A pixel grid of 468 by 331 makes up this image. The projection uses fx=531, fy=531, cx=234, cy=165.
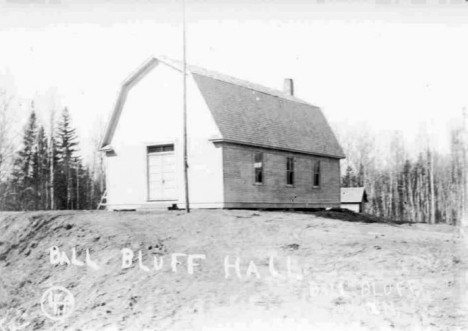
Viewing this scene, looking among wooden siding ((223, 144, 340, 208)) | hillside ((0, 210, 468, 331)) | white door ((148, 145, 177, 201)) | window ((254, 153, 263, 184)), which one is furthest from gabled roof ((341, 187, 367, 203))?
hillside ((0, 210, 468, 331))

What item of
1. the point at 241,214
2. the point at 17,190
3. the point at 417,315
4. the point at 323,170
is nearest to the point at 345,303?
the point at 417,315

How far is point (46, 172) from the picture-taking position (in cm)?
4469

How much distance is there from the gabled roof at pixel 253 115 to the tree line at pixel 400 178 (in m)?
23.3

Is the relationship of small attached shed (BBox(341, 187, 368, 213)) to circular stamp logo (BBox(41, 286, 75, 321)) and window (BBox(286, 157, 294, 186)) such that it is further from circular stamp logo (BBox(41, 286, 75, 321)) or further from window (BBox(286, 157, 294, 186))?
circular stamp logo (BBox(41, 286, 75, 321))

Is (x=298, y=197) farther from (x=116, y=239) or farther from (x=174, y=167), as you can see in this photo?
(x=116, y=239)

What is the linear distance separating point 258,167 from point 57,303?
11.3 m

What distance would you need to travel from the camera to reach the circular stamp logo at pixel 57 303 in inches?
407

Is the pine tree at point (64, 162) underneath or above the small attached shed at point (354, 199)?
above

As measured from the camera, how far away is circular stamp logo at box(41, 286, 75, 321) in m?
10.3

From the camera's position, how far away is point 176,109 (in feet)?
64.0

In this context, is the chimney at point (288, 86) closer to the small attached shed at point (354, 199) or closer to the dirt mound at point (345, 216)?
the dirt mound at point (345, 216)

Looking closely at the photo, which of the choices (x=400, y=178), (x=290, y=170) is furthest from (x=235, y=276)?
(x=400, y=178)

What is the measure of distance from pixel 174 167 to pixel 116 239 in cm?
690

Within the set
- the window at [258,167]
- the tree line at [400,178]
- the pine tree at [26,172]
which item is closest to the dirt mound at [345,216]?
the window at [258,167]
